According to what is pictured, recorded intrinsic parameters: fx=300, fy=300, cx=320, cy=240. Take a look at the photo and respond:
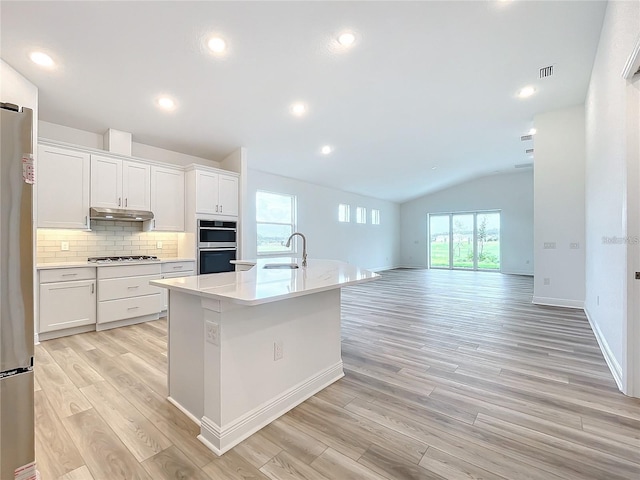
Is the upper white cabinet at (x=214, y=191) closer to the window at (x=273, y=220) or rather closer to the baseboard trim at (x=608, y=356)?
the window at (x=273, y=220)

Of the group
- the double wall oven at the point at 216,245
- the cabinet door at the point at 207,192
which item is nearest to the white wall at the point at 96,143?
the cabinet door at the point at 207,192

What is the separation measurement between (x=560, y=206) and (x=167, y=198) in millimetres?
6257

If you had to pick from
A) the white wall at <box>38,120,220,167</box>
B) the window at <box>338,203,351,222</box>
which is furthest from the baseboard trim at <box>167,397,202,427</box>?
the window at <box>338,203,351,222</box>

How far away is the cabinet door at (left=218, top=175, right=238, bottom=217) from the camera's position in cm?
494

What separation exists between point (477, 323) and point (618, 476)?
2650 millimetres

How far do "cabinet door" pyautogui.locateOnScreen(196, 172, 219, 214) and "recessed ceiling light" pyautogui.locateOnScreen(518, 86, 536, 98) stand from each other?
4.74 metres

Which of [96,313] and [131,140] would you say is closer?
[96,313]

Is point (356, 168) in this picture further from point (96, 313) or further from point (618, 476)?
point (618, 476)

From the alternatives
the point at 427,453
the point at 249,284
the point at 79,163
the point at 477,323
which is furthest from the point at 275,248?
the point at 427,453

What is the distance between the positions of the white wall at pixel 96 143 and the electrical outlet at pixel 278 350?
4.12m

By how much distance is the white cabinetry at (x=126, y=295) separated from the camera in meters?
3.74

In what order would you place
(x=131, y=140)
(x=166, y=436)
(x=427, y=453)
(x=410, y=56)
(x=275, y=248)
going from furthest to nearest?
1. (x=275, y=248)
2. (x=131, y=140)
3. (x=410, y=56)
4. (x=166, y=436)
5. (x=427, y=453)

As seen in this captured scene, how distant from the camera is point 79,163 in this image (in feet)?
12.2

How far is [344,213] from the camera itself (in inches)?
362
